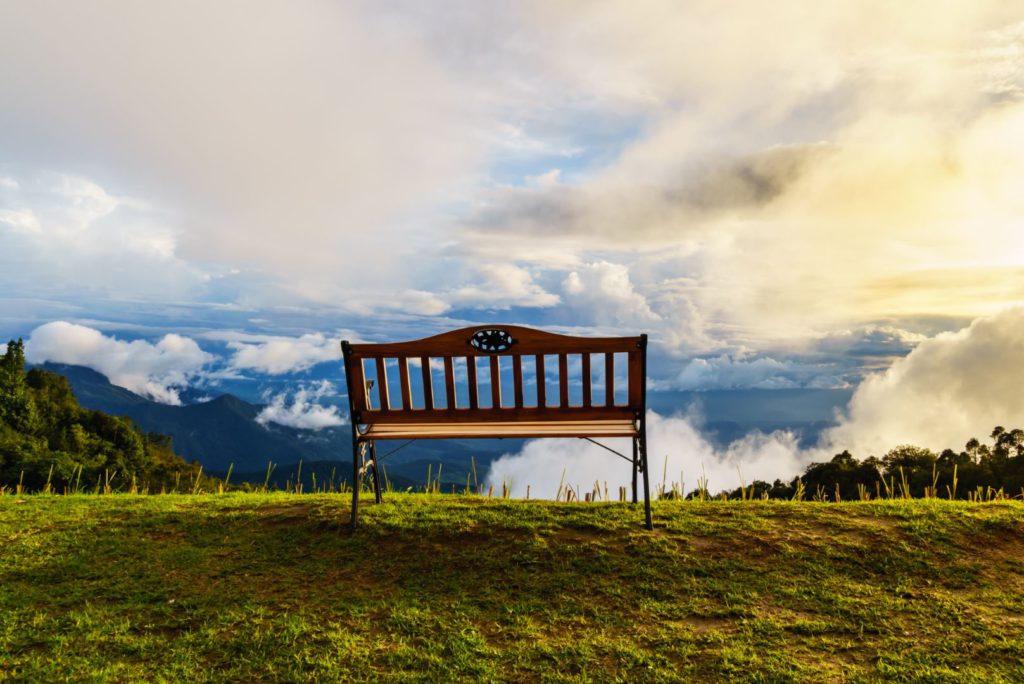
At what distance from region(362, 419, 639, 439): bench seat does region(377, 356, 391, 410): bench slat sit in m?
0.23

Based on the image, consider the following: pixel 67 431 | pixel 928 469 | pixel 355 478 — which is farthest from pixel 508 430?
pixel 67 431

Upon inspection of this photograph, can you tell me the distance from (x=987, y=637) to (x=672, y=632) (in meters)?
1.74

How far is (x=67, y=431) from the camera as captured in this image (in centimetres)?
3934

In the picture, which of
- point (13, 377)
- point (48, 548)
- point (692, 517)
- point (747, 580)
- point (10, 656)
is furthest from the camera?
point (13, 377)

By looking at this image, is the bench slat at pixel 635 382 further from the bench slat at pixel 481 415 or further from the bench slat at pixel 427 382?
the bench slat at pixel 427 382

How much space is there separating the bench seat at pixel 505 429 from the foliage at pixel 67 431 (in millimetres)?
30483

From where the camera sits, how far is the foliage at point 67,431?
33.9 m

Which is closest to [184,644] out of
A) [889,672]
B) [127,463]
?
[889,672]

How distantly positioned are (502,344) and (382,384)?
3.48 feet

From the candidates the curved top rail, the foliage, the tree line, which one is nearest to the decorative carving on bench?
the curved top rail

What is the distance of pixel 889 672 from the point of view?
3059 millimetres

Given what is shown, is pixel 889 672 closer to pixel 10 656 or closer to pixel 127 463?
pixel 10 656

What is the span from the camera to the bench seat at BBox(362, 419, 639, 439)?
16.2 ft

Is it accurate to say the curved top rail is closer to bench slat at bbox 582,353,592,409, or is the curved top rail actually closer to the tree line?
bench slat at bbox 582,353,592,409
